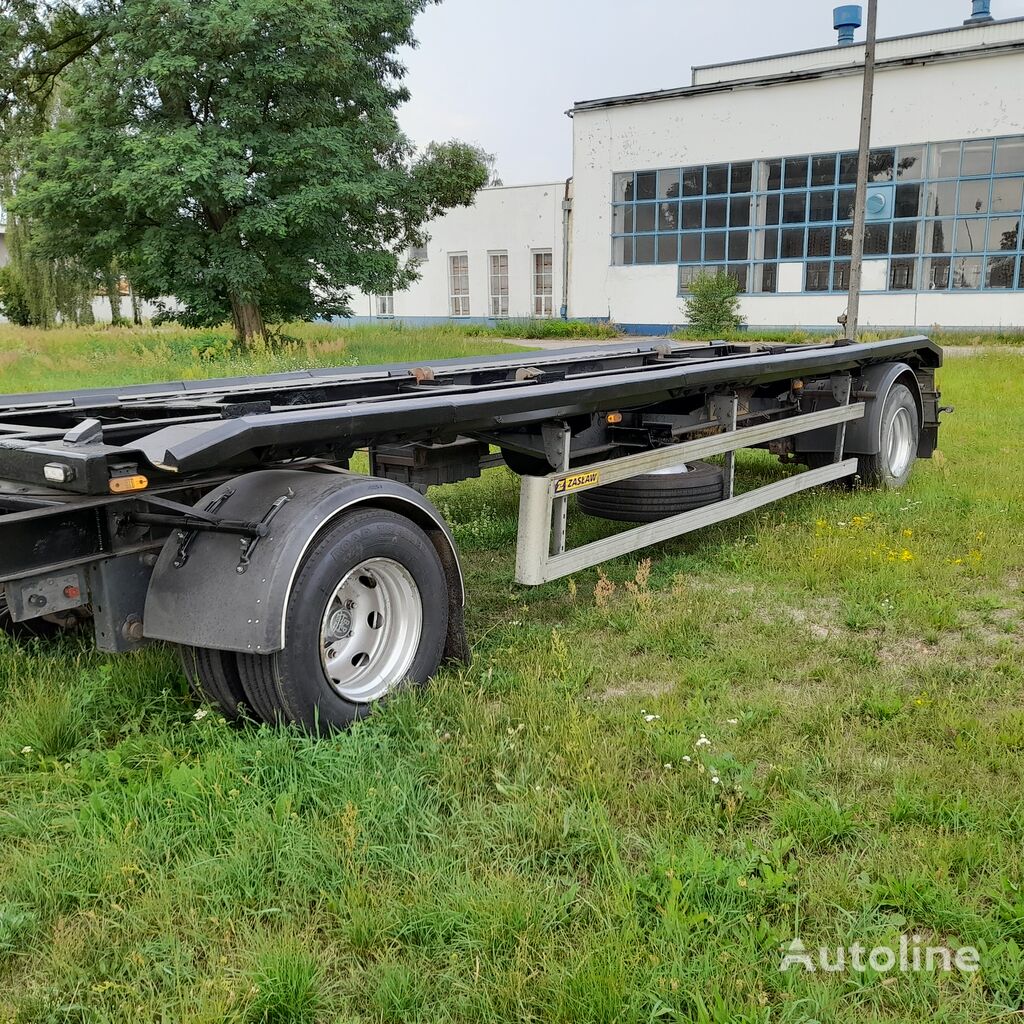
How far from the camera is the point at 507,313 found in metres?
39.1

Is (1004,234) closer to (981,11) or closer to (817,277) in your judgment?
(817,277)

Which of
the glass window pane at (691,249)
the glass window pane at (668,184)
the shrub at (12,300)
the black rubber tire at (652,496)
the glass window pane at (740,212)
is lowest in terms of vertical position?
the black rubber tire at (652,496)

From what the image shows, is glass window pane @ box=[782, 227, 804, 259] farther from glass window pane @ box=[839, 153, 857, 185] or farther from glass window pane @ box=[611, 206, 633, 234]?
glass window pane @ box=[611, 206, 633, 234]

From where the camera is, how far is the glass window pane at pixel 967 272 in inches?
1040

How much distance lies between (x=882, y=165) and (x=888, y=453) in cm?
2282

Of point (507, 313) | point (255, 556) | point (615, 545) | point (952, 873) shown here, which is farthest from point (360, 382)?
point (507, 313)

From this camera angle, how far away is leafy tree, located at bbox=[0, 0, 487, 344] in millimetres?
17938

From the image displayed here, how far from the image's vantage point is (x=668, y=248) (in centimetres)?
3144

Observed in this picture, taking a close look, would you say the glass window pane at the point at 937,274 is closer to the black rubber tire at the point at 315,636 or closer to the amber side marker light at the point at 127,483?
the black rubber tire at the point at 315,636

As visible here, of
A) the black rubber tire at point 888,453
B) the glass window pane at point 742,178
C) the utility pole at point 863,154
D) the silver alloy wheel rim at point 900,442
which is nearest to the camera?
the black rubber tire at point 888,453

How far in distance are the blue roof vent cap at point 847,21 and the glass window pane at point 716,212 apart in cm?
980

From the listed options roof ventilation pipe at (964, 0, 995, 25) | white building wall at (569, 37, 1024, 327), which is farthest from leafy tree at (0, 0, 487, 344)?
roof ventilation pipe at (964, 0, 995, 25)

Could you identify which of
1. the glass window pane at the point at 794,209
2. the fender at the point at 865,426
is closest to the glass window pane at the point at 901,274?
the glass window pane at the point at 794,209

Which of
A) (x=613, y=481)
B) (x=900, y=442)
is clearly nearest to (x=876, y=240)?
(x=900, y=442)
